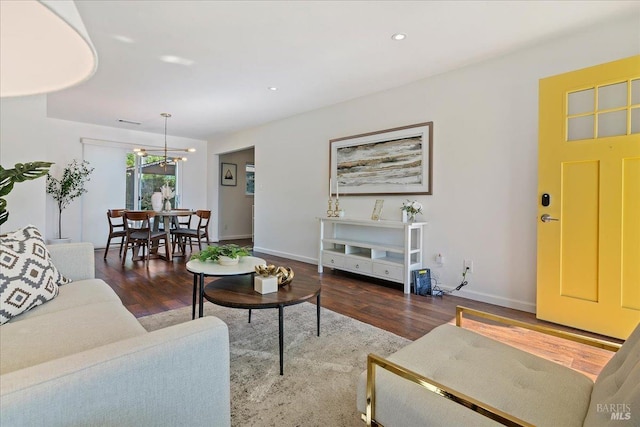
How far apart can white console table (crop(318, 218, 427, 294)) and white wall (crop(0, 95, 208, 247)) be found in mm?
3170

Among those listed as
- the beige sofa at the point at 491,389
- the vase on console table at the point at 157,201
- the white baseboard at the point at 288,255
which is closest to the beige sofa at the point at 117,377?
the beige sofa at the point at 491,389

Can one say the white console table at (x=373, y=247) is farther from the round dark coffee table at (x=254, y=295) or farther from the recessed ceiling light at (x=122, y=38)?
the recessed ceiling light at (x=122, y=38)

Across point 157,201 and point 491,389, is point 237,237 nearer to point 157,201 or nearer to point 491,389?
point 157,201

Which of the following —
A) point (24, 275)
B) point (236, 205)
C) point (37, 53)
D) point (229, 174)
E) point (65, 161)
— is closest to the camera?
point (37, 53)

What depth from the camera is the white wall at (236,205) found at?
7.73 metres

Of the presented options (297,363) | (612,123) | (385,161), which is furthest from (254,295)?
(612,123)

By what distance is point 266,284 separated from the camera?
1.93 metres

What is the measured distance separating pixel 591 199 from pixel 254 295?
2.57m

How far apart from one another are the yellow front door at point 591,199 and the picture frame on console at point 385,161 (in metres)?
1.17

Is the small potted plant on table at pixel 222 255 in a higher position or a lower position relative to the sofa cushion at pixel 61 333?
higher

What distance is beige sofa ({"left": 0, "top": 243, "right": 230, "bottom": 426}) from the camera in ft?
2.26

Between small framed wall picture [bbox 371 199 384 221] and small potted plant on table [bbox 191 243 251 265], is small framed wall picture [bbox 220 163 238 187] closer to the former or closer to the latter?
small framed wall picture [bbox 371 199 384 221]

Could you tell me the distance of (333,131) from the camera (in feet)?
15.3

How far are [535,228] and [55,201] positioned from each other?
716cm
